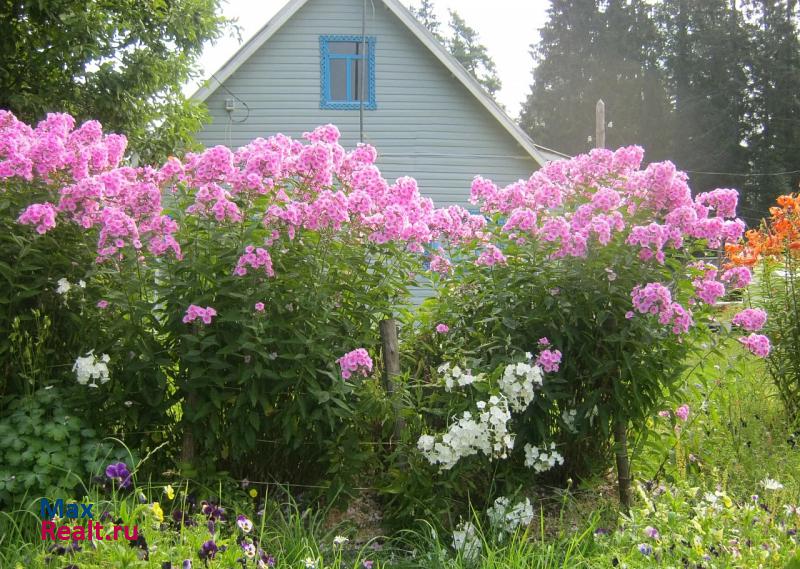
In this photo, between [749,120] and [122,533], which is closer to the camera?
[122,533]

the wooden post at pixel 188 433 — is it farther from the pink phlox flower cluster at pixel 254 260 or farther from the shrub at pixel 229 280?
the pink phlox flower cluster at pixel 254 260

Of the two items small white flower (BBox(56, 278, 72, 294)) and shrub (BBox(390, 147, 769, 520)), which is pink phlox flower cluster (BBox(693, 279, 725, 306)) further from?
small white flower (BBox(56, 278, 72, 294))

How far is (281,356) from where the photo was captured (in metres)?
3.45

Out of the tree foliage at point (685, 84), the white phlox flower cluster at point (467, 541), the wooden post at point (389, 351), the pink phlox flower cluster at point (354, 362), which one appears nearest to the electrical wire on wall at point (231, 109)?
the wooden post at point (389, 351)

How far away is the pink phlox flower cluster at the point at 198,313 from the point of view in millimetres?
3332

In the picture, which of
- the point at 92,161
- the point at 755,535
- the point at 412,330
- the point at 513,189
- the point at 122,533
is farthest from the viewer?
the point at 412,330

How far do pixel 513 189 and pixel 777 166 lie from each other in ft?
104

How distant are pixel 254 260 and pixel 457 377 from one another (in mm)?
1069

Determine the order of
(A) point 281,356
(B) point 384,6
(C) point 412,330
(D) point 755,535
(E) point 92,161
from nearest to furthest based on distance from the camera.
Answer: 1. (D) point 755,535
2. (A) point 281,356
3. (E) point 92,161
4. (C) point 412,330
5. (B) point 384,6

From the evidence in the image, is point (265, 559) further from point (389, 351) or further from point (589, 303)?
point (589, 303)

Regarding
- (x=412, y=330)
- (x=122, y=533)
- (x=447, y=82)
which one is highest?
(x=447, y=82)

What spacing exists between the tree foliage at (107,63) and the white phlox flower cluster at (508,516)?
8539 mm

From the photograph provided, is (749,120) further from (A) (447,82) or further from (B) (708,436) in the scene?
(B) (708,436)

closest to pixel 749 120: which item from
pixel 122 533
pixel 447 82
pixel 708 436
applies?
pixel 447 82
